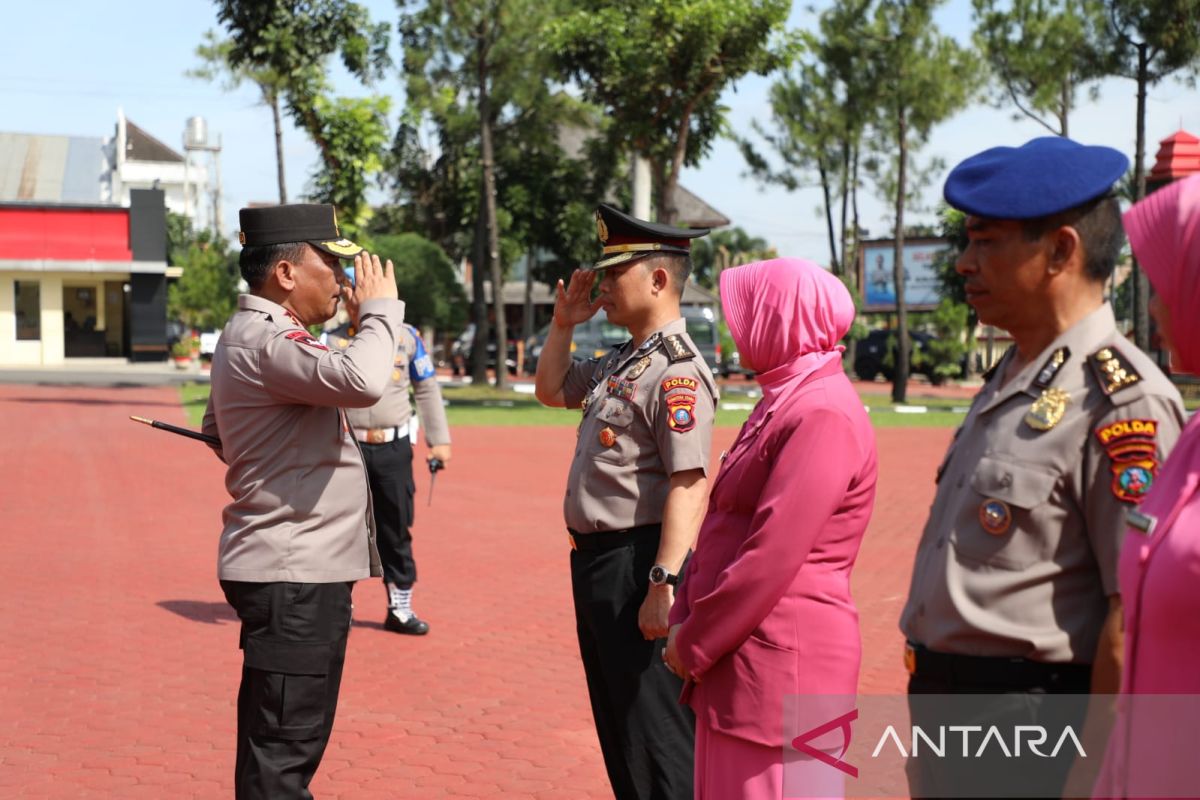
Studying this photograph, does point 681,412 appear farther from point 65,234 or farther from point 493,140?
point 65,234

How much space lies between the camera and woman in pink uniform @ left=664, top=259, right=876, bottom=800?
302cm

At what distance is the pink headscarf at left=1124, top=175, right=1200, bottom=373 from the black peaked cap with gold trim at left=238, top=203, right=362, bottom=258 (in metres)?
2.44

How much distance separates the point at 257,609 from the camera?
3762mm

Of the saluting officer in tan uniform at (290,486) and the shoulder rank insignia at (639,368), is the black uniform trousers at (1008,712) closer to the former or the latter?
the shoulder rank insignia at (639,368)

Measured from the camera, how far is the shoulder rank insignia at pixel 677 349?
3.99 m

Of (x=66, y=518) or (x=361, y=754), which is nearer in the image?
(x=361, y=754)

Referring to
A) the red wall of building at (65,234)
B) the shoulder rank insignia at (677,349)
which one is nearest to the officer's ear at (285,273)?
the shoulder rank insignia at (677,349)

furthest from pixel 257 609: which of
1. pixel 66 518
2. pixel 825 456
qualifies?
pixel 66 518

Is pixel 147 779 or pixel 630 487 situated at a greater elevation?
pixel 630 487

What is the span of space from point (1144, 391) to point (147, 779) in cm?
413

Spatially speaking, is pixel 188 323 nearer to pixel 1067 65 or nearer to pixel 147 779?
pixel 1067 65

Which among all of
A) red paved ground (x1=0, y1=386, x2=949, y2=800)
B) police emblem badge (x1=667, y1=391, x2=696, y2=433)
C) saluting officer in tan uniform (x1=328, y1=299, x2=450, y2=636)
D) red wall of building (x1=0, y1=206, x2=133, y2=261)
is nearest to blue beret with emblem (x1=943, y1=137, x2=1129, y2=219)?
police emblem badge (x1=667, y1=391, x2=696, y2=433)

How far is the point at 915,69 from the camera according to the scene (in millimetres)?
27844

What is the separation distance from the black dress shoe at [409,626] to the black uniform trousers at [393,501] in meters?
0.20
